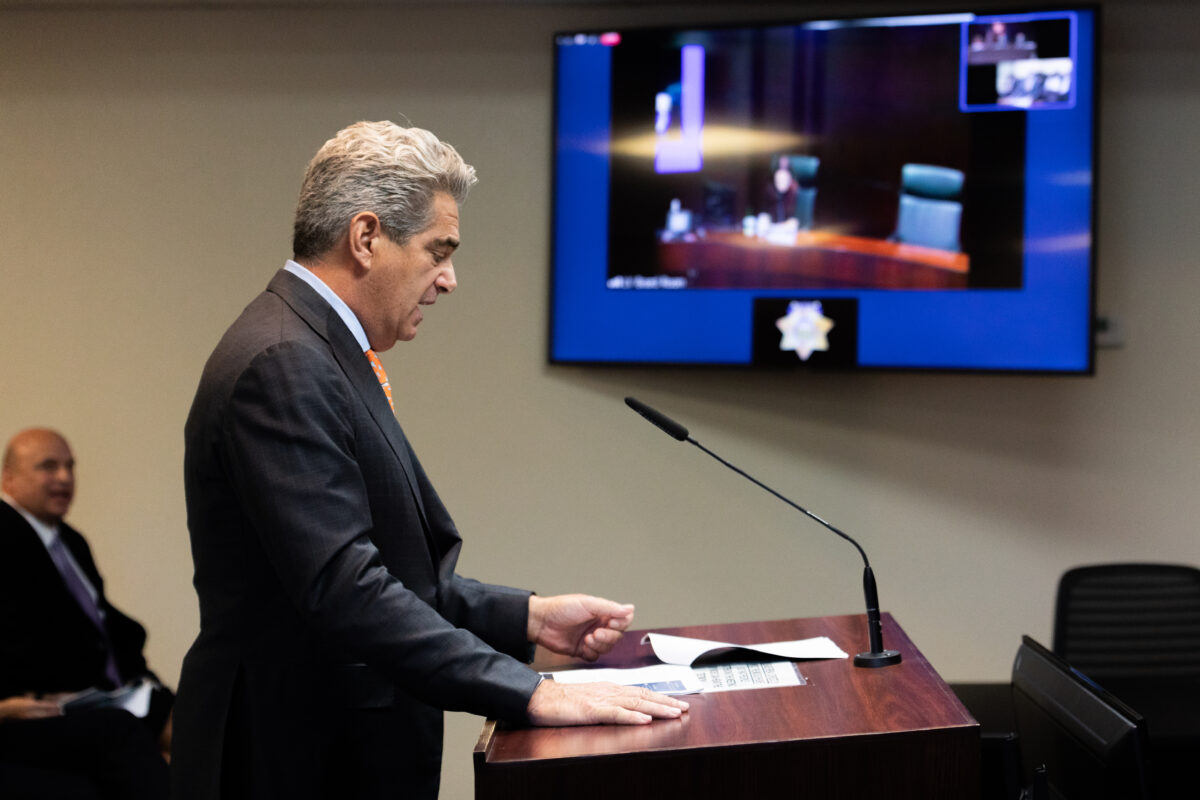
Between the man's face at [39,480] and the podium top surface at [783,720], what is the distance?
2.23m

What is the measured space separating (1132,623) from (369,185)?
2504 millimetres

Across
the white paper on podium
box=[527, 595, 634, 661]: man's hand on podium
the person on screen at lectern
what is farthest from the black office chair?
the person on screen at lectern

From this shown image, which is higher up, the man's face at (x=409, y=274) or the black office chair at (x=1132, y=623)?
the man's face at (x=409, y=274)

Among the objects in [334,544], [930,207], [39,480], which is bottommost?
[39,480]

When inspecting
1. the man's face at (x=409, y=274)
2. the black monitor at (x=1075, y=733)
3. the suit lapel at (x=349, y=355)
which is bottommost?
the black monitor at (x=1075, y=733)

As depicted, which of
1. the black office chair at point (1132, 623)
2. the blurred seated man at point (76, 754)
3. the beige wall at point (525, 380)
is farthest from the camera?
the beige wall at point (525, 380)

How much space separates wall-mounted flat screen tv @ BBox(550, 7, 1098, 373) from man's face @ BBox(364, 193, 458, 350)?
73.1 inches

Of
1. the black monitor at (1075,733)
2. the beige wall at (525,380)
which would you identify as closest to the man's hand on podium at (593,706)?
the black monitor at (1075,733)

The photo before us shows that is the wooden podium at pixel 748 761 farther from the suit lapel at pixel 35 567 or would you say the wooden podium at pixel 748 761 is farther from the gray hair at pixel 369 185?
the suit lapel at pixel 35 567

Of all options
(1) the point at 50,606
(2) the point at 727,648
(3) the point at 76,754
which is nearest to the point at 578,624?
(2) the point at 727,648

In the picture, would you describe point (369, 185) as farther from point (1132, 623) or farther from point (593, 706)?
point (1132, 623)

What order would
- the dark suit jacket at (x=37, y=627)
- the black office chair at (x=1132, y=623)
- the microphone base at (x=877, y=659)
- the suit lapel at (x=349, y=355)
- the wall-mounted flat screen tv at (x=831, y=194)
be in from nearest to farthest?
1. the suit lapel at (x=349, y=355)
2. the microphone base at (x=877, y=659)
3. the dark suit jacket at (x=37, y=627)
4. the black office chair at (x=1132, y=623)
5. the wall-mounted flat screen tv at (x=831, y=194)

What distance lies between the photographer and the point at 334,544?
53.0 inches

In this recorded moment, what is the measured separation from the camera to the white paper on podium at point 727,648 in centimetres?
168
